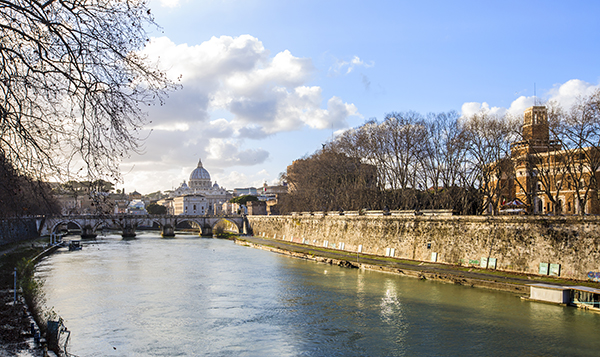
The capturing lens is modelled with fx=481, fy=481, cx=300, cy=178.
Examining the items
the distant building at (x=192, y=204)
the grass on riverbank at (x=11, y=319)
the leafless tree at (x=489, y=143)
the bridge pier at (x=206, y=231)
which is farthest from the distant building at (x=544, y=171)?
the distant building at (x=192, y=204)

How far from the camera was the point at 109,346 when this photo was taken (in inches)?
640

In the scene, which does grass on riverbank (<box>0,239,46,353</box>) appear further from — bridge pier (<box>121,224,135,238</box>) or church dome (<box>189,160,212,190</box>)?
church dome (<box>189,160,212,190</box>)

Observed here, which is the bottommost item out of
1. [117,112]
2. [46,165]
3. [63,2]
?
[46,165]

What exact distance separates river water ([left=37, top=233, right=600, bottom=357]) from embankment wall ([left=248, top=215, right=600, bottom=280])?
3746 mm

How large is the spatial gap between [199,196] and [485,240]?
148961 mm

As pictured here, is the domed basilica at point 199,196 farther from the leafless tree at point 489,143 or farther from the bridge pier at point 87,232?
the leafless tree at point 489,143

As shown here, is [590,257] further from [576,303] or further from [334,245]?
[334,245]

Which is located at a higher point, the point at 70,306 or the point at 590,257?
the point at 590,257

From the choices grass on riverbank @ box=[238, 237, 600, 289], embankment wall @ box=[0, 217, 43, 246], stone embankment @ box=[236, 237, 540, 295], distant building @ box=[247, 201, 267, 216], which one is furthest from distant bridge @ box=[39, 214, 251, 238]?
grass on riverbank @ box=[238, 237, 600, 289]

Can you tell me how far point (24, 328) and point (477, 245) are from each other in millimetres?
23787

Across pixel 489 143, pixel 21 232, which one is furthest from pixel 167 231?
pixel 489 143

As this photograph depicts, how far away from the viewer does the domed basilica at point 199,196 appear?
167 metres

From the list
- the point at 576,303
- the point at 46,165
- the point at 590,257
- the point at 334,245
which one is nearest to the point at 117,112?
the point at 46,165

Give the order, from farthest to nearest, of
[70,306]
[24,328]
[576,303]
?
[70,306], [576,303], [24,328]
